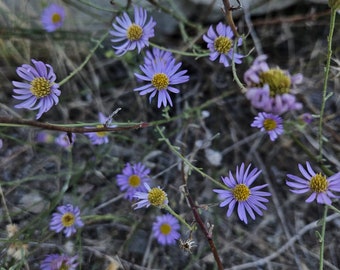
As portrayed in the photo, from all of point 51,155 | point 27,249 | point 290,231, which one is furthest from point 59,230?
point 290,231

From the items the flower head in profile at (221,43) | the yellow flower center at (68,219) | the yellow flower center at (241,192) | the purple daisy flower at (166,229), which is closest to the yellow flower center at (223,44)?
the flower head in profile at (221,43)


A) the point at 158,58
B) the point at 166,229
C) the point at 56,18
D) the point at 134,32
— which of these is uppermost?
the point at 56,18

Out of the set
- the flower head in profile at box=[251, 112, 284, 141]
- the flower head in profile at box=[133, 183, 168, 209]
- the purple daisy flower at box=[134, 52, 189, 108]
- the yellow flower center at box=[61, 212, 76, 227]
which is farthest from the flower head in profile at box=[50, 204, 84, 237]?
the flower head in profile at box=[251, 112, 284, 141]

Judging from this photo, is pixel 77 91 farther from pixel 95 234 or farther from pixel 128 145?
pixel 95 234

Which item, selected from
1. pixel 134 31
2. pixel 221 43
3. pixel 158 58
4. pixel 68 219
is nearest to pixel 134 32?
pixel 134 31

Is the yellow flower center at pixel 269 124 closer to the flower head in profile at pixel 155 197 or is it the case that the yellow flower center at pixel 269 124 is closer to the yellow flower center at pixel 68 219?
the flower head in profile at pixel 155 197

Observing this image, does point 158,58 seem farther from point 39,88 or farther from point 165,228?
point 165,228

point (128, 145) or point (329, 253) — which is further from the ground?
point (128, 145)

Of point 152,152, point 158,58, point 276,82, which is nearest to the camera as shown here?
point 276,82
